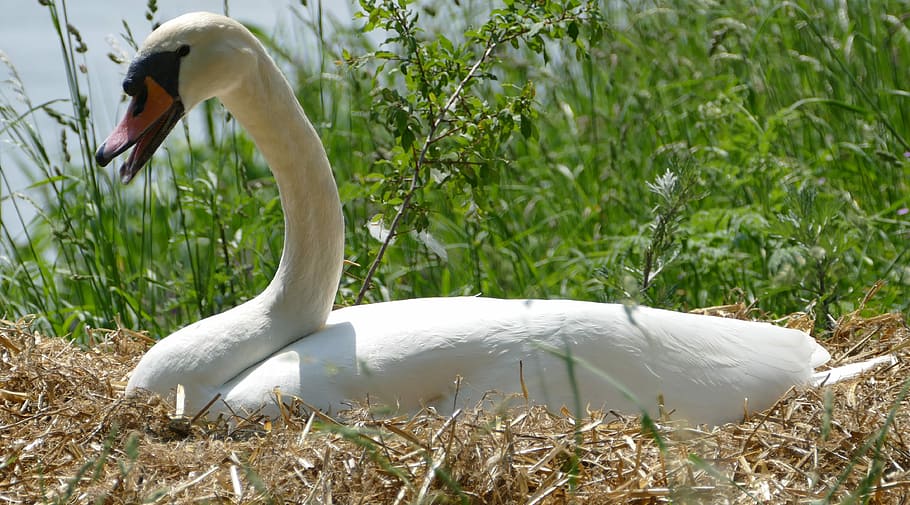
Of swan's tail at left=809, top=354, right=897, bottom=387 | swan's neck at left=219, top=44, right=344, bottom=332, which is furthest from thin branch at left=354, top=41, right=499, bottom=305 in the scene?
swan's tail at left=809, top=354, right=897, bottom=387

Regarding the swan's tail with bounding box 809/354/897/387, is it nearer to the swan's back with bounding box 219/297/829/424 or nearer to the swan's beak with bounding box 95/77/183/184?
the swan's back with bounding box 219/297/829/424

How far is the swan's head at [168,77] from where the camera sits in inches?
121

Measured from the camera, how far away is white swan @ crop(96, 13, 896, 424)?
3037mm

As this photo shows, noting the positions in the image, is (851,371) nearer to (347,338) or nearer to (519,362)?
(519,362)

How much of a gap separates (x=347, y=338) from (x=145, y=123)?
2.61 feet

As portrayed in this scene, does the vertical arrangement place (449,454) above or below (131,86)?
below

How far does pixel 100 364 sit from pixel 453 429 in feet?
5.50

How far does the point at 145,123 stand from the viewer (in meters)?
3.07

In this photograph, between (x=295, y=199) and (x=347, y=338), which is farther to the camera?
(x=295, y=199)

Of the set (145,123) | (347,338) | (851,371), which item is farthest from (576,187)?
(145,123)

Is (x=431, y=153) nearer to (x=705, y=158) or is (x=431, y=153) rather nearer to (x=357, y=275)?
(x=357, y=275)

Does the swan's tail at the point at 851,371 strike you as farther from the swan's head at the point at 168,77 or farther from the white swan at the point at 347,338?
the swan's head at the point at 168,77

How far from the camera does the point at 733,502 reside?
258 centimetres

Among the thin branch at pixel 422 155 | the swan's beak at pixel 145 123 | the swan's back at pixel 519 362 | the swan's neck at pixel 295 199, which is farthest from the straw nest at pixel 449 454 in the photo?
the thin branch at pixel 422 155
